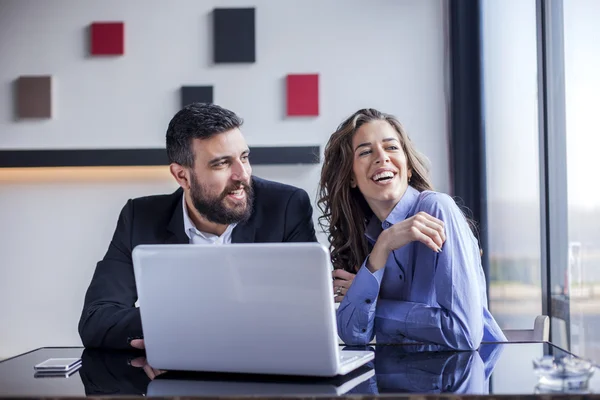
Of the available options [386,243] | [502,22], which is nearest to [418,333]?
[386,243]

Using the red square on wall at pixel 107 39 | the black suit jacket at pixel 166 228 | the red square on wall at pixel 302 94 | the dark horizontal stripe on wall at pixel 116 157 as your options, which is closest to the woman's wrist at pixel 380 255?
the black suit jacket at pixel 166 228

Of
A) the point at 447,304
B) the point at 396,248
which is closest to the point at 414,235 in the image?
the point at 396,248

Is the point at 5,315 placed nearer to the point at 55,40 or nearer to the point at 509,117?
the point at 55,40

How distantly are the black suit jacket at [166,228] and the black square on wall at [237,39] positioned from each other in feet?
5.60

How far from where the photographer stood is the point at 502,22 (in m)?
3.53

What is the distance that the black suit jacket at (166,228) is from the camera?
2193mm

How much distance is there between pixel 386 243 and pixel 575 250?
1.13m

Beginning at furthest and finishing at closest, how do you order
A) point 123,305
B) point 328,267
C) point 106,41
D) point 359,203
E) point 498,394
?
point 106,41 < point 359,203 < point 123,305 < point 328,267 < point 498,394

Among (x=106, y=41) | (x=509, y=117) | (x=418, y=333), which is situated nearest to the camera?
(x=418, y=333)

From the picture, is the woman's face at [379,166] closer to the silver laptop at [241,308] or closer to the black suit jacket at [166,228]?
the black suit jacket at [166,228]

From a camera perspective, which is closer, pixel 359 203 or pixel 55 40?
pixel 359 203

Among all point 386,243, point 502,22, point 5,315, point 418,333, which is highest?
point 502,22

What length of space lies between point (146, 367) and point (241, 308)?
0.33 m

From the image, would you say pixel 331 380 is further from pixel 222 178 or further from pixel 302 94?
pixel 302 94
